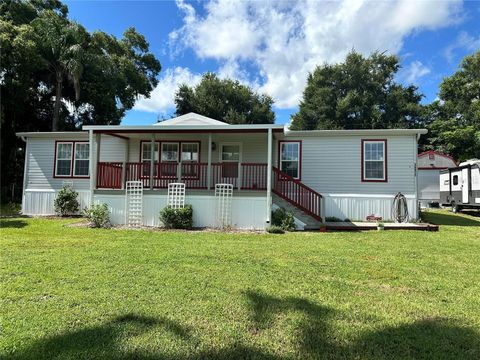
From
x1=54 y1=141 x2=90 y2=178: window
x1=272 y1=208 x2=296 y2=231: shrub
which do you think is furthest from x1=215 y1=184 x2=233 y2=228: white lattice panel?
x1=54 y1=141 x2=90 y2=178: window

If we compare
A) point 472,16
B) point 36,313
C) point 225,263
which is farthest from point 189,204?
point 472,16

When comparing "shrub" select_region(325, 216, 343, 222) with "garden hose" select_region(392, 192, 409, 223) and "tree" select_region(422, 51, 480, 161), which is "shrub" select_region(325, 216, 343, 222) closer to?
"garden hose" select_region(392, 192, 409, 223)

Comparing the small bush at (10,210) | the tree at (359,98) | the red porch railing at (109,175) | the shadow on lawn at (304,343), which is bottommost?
the shadow on lawn at (304,343)

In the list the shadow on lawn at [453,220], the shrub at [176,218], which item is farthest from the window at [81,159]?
the shadow on lawn at [453,220]

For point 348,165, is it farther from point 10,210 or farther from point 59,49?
point 59,49

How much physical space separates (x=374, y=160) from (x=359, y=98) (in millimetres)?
26419

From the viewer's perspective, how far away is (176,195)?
10.6m

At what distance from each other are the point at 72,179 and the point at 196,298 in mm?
12103

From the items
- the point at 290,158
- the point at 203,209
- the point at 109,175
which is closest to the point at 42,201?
the point at 109,175

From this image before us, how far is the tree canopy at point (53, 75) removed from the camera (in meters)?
16.5

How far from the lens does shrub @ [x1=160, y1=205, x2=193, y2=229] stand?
10.2m

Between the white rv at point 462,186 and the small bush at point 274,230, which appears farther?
the white rv at point 462,186

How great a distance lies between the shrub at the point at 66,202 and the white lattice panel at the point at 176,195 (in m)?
4.75

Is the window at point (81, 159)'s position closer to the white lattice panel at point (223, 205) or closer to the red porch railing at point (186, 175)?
the red porch railing at point (186, 175)
